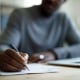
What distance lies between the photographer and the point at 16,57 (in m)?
0.77

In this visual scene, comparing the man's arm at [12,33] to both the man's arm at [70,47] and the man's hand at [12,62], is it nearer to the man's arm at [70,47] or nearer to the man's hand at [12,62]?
the man's arm at [70,47]

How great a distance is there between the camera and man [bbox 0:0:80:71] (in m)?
1.52

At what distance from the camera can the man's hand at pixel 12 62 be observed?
0.77 metres

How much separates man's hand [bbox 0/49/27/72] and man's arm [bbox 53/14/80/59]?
0.66 metres

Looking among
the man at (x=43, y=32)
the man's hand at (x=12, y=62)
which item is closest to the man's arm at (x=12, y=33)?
the man at (x=43, y=32)

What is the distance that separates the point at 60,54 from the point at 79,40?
0.41 metres

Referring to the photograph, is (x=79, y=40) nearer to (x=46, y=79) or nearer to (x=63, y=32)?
(x=63, y=32)

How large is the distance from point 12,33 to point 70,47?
399mm

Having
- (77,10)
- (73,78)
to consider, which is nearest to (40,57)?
(73,78)

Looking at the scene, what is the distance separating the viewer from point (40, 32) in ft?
5.53

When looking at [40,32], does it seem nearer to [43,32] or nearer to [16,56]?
[43,32]

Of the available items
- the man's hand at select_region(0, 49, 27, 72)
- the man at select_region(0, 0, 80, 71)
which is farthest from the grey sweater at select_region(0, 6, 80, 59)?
the man's hand at select_region(0, 49, 27, 72)

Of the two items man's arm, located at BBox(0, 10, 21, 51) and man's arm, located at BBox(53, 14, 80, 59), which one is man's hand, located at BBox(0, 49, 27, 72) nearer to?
man's arm, located at BBox(0, 10, 21, 51)

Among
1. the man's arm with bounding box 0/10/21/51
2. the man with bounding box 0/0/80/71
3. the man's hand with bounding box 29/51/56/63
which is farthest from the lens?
the man with bounding box 0/0/80/71
